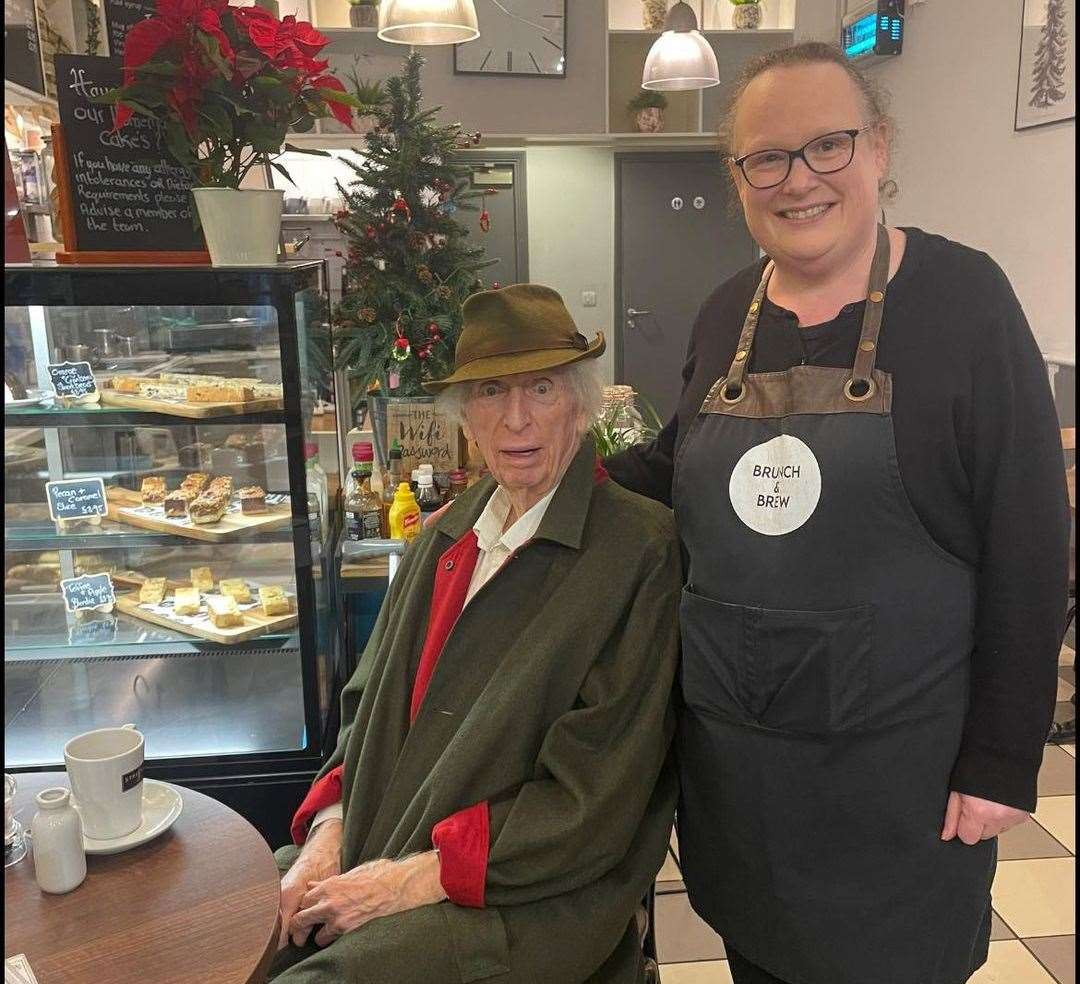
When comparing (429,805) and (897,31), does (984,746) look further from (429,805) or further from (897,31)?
(897,31)

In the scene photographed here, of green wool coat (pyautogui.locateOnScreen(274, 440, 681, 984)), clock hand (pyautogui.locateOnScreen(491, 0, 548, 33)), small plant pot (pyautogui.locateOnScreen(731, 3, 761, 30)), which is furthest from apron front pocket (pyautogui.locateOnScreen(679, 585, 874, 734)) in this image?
small plant pot (pyautogui.locateOnScreen(731, 3, 761, 30))

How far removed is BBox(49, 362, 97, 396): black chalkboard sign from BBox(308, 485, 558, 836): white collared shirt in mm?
1168

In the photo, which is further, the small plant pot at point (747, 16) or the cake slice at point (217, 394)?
the small plant pot at point (747, 16)

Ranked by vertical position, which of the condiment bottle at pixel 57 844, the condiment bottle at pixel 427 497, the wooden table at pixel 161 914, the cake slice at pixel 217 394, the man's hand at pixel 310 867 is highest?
the cake slice at pixel 217 394

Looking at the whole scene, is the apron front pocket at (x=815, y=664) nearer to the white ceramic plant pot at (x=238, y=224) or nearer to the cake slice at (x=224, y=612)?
the white ceramic plant pot at (x=238, y=224)

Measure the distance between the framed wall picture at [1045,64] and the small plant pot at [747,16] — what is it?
12.7 feet

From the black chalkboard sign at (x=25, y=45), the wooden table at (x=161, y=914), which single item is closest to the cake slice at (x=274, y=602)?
the wooden table at (x=161, y=914)

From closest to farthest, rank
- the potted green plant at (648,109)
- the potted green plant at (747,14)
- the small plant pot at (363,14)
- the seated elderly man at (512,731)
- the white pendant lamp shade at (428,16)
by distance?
the seated elderly man at (512,731) < the white pendant lamp shade at (428,16) < the small plant pot at (363,14) < the potted green plant at (648,109) < the potted green plant at (747,14)

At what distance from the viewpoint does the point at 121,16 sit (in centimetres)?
215

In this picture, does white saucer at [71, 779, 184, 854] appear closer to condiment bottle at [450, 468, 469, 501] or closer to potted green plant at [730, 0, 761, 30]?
condiment bottle at [450, 468, 469, 501]

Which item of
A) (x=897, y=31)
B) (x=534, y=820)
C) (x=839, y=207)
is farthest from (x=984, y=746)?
(x=897, y=31)

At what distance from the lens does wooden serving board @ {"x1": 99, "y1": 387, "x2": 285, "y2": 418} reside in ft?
7.21

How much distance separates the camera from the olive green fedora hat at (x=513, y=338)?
1573 millimetres

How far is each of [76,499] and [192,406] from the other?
44 cm
